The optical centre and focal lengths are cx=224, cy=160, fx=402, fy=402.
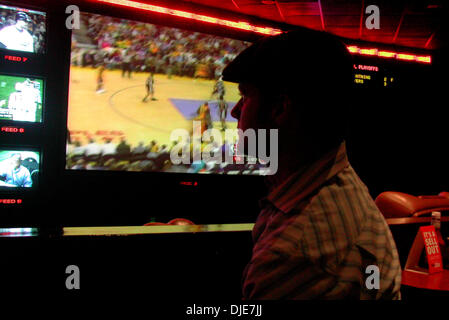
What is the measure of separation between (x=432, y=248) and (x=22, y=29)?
2.76 m

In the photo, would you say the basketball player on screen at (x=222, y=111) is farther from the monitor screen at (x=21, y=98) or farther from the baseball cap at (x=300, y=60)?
the baseball cap at (x=300, y=60)

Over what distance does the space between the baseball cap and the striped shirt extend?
0.49 feet

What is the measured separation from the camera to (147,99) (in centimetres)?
285

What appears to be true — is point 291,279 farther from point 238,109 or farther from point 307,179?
point 238,109

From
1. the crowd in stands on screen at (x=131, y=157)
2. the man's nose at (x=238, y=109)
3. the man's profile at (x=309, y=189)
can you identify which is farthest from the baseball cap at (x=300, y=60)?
the crowd in stands on screen at (x=131, y=157)

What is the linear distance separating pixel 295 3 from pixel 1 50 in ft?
8.49

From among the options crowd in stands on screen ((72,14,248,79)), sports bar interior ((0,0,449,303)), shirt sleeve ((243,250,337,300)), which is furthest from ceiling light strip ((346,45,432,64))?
shirt sleeve ((243,250,337,300))

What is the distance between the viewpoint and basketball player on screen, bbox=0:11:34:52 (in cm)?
246

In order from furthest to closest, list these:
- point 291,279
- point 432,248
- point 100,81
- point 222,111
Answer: point 222,111, point 100,81, point 432,248, point 291,279

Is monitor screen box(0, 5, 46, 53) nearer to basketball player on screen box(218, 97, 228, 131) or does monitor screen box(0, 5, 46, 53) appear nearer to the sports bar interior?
the sports bar interior

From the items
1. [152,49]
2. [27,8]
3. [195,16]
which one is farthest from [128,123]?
[195,16]

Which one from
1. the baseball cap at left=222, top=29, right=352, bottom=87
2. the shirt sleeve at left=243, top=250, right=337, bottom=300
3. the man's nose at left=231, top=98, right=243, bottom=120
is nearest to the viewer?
the shirt sleeve at left=243, top=250, right=337, bottom=300

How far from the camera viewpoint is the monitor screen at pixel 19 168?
246 centimetres
